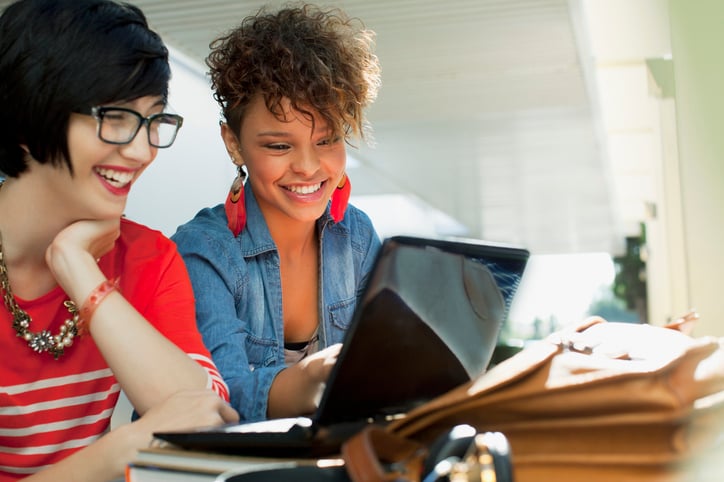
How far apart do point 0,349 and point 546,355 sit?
1.09 m

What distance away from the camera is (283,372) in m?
1.52

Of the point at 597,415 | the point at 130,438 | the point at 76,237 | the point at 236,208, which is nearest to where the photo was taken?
the point at 597,415

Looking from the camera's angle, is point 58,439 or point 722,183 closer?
point 58,439

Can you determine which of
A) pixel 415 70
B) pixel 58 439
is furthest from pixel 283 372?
pixel 415 70

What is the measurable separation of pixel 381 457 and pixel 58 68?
3.30 ft

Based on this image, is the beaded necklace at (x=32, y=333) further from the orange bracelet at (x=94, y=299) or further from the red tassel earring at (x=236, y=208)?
the red tassel earring at (x=236, y=208)

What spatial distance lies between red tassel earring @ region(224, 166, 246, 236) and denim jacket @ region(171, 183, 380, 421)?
0.02 m

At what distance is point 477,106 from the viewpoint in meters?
8.57

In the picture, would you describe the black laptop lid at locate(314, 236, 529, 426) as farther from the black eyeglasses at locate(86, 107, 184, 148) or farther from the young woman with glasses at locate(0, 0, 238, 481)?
the black eyeglasses at locate(86, 107, 184, 148)

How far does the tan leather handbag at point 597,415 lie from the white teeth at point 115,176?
0.93 m

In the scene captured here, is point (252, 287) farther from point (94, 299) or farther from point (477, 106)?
point (477, 106)

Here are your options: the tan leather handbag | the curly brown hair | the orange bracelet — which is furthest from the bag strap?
the curly brown hair

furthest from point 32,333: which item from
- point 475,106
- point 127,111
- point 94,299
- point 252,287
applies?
point 475,106

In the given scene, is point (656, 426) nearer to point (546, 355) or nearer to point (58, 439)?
point (546, 355)
